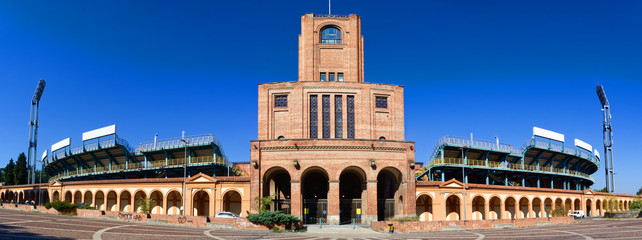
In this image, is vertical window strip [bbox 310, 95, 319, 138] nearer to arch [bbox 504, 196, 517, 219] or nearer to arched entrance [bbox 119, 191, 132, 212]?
arched entrance [bbox 119, 191, 132, 212]

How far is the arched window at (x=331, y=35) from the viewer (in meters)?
57.5

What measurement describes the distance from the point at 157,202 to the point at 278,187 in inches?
682

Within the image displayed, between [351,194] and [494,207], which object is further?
[494,207]

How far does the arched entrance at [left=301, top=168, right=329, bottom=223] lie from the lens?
48531 mm

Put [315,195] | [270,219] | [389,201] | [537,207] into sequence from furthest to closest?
[537,207] → [315,195] → [389,201] → [270,219]

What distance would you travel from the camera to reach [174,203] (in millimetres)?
58312

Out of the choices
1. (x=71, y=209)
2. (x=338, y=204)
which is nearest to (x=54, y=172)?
(x=71, y=209)

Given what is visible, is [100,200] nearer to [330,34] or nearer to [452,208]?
[330,34]

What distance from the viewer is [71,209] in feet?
165

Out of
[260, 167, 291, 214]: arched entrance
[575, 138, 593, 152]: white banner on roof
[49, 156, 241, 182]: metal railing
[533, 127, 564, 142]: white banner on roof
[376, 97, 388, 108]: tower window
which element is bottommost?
[260, 167, 291, 214]: arched entrance

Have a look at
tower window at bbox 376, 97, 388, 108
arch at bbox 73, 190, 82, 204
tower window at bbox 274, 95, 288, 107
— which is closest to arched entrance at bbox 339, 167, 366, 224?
tower window at bbox 376, 97, 388, 108

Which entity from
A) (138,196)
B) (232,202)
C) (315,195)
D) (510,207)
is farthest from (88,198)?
(510,207)

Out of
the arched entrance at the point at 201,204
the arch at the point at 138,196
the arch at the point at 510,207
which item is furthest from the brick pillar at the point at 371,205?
the arch at the point at 138,196

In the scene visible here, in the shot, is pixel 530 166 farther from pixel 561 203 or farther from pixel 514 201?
pixel 514 201
